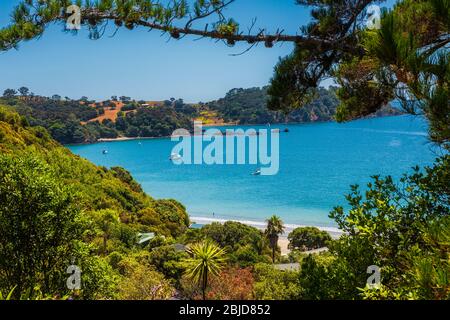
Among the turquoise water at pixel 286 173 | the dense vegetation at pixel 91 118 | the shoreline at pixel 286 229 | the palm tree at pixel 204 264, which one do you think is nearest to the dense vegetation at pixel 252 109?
the turquoise water at pixel 286 173

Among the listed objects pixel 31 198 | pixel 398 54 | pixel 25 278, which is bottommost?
pixel 25 278

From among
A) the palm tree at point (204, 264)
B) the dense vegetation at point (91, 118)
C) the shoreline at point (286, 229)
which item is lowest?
the shoreline at point (286, 229)

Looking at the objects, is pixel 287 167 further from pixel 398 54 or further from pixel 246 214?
pixel 398 54

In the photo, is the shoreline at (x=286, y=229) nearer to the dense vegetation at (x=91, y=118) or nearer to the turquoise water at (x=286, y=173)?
the turquoise water at (x=286, y=173)

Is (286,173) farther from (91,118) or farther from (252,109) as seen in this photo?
(91,118)

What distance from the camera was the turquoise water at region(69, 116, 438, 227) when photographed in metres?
43.4

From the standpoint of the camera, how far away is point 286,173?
2451 inches

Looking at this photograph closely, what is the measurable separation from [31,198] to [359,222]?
4461 millimetres

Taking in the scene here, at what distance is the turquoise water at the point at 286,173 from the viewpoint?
43.4m

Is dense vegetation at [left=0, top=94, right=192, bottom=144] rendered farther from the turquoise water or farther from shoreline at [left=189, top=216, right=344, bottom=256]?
shoreline at [left=189, top=216, right=344, bottom=256]

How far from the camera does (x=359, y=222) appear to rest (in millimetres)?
3770

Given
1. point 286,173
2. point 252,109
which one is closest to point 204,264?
point 286,173

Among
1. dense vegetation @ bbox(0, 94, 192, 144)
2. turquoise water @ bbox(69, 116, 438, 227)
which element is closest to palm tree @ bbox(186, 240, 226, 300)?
turquoise water @ bbox(69, 116, 438, 227)
